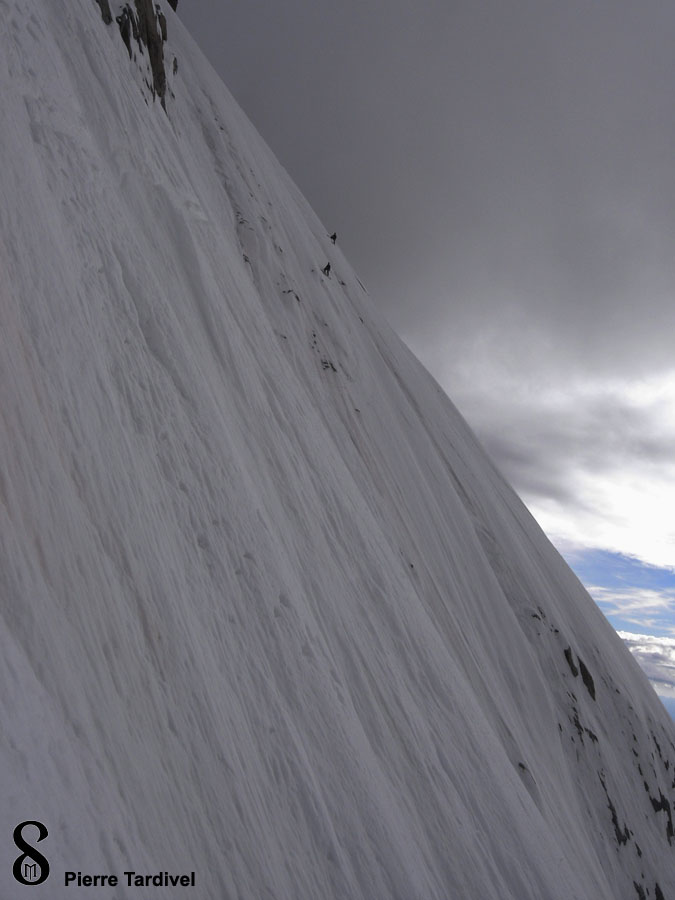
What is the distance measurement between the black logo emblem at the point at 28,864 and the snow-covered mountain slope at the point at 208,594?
0.04 meters

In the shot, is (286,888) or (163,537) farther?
(163,537)

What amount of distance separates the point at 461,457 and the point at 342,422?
7294 millimetres

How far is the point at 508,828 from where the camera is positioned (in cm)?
773

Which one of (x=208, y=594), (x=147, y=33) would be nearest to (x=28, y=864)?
(x=208, y=594)

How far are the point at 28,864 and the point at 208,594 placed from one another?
306 centimetres

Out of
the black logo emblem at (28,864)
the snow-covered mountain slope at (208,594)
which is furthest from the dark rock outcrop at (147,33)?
the black logo emblem at (28,864)

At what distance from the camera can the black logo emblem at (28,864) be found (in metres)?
3.11

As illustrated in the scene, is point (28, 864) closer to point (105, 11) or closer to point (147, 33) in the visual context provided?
point (105, 11)

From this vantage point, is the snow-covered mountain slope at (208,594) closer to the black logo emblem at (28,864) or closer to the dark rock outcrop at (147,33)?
the black logo emblem at (28,864)

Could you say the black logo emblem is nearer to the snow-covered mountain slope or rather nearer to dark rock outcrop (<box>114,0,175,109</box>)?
the snow-covered mountain slope

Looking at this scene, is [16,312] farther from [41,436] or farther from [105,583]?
[105,583]

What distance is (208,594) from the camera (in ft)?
20.1

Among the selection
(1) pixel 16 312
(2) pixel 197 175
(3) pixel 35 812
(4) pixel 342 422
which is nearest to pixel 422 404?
(4) pixel 342 422

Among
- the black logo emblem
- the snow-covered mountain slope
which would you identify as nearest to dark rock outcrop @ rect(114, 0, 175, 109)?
the snow-covered mountain slope
